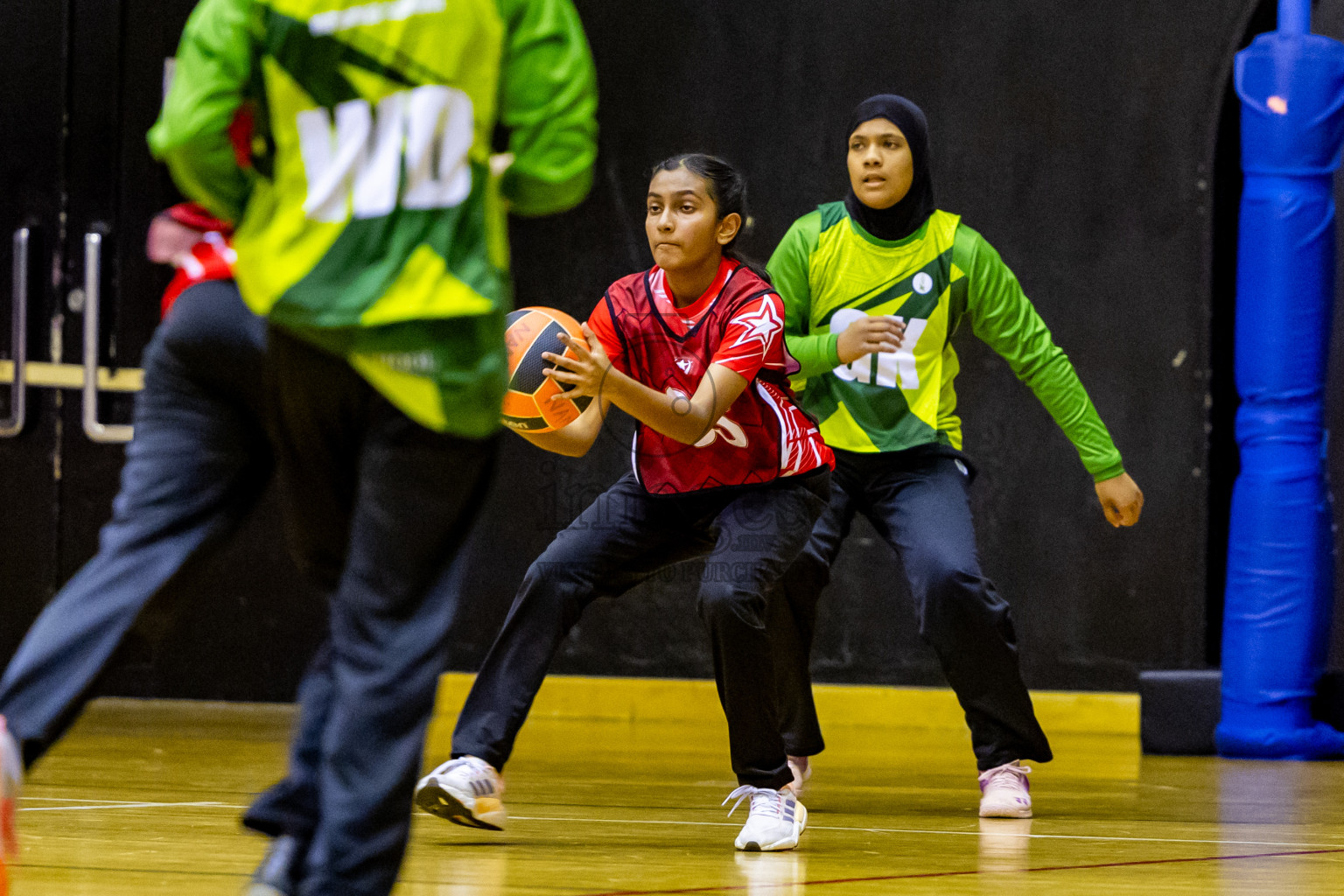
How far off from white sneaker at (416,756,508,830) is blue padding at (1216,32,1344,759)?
292 centimetres

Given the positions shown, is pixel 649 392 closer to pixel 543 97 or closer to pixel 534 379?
pixel 534 379

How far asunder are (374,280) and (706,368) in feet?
4.37

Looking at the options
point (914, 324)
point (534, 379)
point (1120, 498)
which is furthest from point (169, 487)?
point (1120, 498)

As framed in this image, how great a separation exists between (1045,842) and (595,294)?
3335 millimetres

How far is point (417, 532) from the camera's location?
1624 millimetres

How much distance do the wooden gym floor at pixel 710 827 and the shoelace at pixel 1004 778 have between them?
0.26 feet

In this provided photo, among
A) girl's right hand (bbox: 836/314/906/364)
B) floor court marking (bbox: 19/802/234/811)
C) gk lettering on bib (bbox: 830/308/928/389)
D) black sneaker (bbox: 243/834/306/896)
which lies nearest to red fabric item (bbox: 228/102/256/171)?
black sneaker (bbox: 243/834/306/896)

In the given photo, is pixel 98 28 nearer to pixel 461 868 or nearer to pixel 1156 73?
pixel 1156 73

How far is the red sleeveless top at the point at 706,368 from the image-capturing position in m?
2.87

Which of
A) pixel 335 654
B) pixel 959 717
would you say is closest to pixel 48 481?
pixel 959 717

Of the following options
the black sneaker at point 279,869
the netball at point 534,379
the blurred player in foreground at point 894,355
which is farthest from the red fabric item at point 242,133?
the blurred player in foreground at point 894,355

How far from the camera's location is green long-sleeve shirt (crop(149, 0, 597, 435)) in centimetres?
160

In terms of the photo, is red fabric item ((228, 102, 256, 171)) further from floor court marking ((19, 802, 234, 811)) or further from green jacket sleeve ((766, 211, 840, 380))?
green jacket sleeve ((766, 211, 840, 380))

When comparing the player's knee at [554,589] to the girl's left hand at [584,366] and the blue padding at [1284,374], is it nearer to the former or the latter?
the girl's left hand at [584,366]
